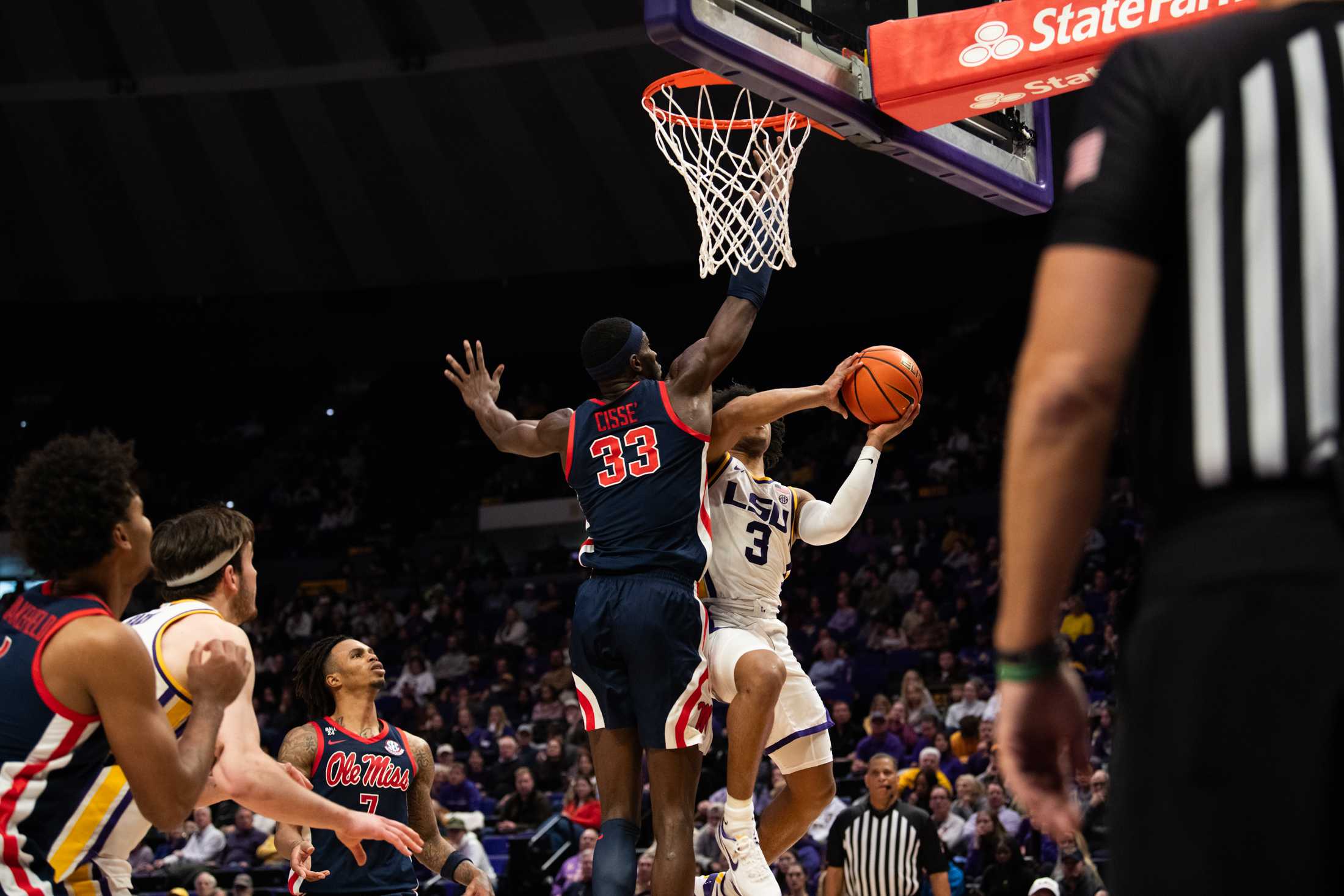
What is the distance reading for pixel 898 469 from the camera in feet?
67.6

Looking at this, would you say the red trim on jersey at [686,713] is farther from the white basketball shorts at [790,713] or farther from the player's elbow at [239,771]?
the player's elbow at [239,771]

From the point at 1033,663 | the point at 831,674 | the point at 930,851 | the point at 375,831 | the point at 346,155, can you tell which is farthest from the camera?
the point at 346,155

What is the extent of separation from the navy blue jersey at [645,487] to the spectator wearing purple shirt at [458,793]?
9.02 m

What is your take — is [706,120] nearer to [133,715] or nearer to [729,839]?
[729,839]

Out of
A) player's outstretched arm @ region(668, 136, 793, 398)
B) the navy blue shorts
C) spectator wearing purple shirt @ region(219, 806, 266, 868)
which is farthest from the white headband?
spectator wearing purple shirt @ region(219, 806, 266, 868)

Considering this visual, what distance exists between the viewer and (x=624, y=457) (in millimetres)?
5355

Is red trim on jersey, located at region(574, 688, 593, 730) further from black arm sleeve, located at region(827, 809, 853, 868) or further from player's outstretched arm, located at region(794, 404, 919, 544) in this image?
black arm sleeve, located at region(827, 809, 853, 868)

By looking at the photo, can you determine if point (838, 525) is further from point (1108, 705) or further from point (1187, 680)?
point (1108, 705)

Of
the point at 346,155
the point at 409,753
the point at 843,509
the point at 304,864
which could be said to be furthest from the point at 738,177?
the point at 346,155

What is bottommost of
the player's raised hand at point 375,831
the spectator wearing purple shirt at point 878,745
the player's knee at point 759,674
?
the player's raised hand at point 375,831

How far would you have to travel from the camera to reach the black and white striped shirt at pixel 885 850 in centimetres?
855

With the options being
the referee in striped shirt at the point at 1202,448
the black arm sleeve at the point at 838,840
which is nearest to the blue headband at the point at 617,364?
the referee in striped shirt at the point at 1202,448

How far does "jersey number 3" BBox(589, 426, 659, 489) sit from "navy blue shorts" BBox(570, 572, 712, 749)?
1.27 feet

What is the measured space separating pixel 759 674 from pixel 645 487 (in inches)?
33.7
